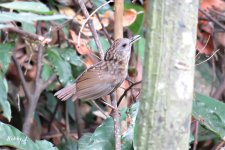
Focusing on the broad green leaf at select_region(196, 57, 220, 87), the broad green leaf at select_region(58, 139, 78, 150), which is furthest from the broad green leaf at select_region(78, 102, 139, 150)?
the broad green leaf at select_region(196, 57, 220, 87)

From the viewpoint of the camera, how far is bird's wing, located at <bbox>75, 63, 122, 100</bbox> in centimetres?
159

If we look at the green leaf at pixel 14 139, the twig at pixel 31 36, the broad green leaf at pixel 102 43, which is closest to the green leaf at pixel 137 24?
the broad green leaf at pixel 102 43

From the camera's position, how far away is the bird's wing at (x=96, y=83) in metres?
1.59

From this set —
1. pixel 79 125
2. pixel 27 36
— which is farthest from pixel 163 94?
pixel 79 125

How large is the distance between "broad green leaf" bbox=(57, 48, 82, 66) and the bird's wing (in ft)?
1.86

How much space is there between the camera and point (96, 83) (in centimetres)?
163

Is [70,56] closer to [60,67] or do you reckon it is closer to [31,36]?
[60,67]

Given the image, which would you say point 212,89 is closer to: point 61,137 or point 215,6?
point 215,6

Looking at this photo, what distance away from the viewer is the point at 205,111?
71.5 inches

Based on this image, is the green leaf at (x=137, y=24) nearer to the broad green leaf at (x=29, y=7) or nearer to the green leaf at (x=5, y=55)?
the green leaf at (x=5, y=55)

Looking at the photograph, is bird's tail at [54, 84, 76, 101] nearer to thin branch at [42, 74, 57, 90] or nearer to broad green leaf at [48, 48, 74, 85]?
broad green leaf at [48, 48, 74, 85]

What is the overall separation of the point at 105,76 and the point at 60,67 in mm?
589

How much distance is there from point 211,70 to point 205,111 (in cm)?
123

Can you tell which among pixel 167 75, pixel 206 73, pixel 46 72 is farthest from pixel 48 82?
pixel 167 75
